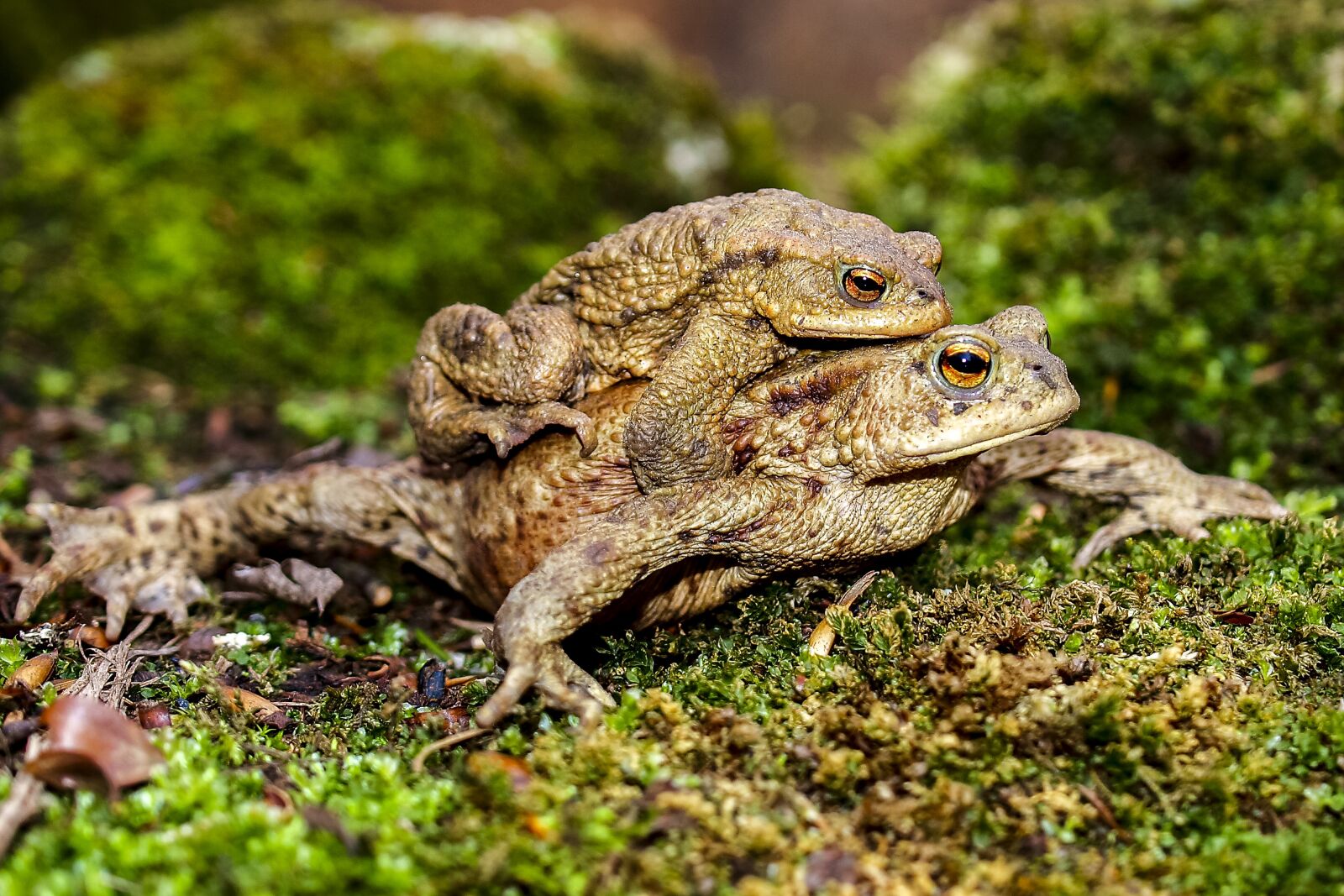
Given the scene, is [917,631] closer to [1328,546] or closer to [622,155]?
[1328,546]

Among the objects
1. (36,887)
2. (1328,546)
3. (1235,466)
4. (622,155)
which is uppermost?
(622,155)

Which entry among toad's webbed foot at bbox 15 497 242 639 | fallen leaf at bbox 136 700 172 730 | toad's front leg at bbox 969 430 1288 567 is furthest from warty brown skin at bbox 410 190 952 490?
toad's webbed foot at bbox 15 497 242 639

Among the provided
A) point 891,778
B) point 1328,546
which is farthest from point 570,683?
point 1328,546

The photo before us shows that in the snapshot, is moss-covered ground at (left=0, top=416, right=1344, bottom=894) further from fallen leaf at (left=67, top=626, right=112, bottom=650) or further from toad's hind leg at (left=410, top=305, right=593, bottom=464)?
toad's hind leg at (left=410, top=305, right=593, bottom=464)

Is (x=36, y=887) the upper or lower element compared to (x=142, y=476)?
lower

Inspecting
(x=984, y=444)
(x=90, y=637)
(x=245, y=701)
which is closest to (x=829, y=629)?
(x=984, y=444)

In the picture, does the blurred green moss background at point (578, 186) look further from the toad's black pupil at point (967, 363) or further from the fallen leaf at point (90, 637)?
the fallen leaf at point (90, 637)

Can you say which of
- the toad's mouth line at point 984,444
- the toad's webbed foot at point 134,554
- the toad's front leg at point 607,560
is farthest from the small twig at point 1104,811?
the toad's webbed foot at point 134,554
